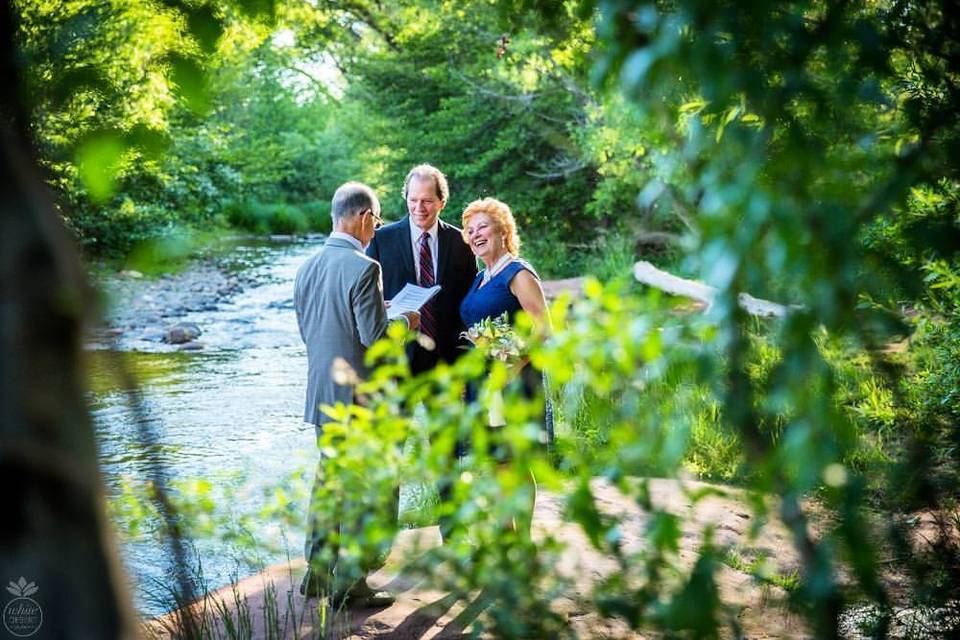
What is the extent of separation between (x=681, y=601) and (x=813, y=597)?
0.20 metres

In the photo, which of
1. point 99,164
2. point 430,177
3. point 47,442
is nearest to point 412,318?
point 430,177

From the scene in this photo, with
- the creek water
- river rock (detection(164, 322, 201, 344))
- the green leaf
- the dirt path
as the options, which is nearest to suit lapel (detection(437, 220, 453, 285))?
the creek water

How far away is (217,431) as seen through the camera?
9461mm

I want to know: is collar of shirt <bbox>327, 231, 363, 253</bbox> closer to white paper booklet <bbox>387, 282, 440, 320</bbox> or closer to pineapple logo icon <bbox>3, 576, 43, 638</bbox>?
white paper booklet <bbox>387, 282, 440, 320</bbox>

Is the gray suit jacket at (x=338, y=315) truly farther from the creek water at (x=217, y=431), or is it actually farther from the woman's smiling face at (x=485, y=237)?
the woman's smiling face at (x=485, y=237)

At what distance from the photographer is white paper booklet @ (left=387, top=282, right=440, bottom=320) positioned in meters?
4.89

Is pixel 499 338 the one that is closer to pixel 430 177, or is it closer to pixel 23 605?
pixel 430 177

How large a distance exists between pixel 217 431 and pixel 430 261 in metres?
4.73

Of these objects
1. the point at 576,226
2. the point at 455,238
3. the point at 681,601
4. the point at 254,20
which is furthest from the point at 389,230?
the point at 576,226

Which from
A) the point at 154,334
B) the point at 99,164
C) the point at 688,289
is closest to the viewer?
the point at 99,164

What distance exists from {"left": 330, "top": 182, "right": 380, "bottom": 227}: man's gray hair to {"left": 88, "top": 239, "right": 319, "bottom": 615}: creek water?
1064 millimetres

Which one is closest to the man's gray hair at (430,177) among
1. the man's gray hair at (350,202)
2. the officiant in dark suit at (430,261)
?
the officiant in dark suit at (430,261)

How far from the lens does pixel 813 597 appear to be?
151cm

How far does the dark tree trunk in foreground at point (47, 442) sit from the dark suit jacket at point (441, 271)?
436cm
